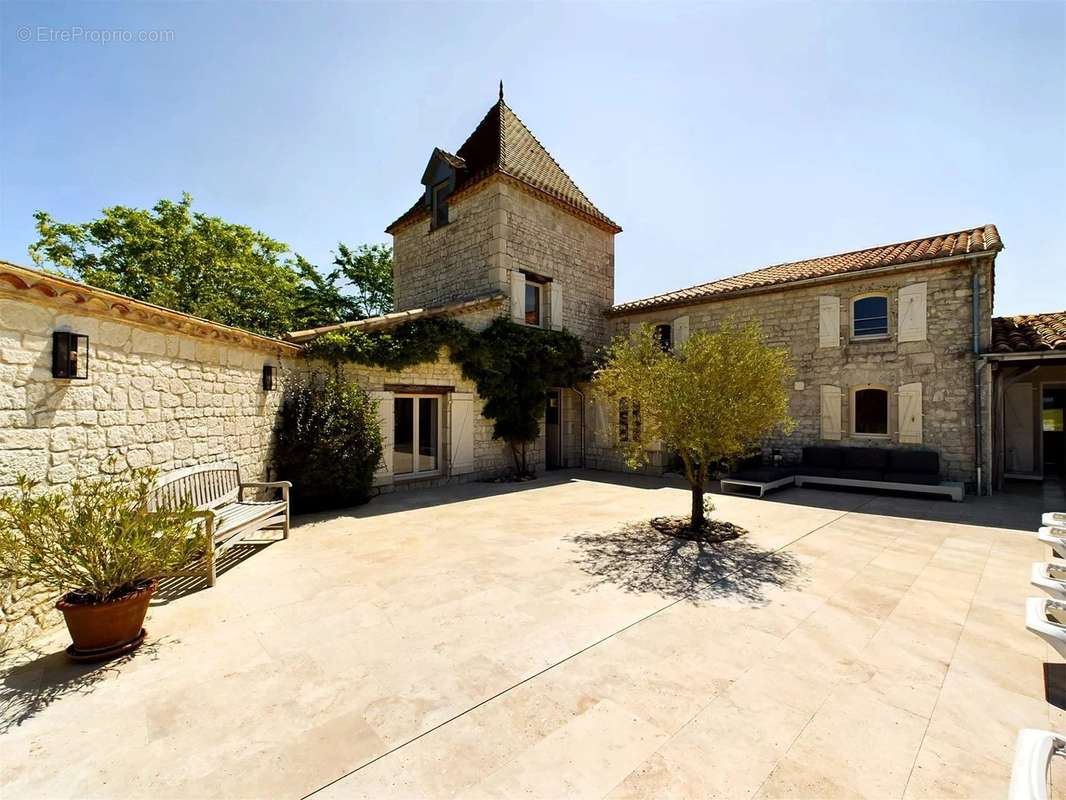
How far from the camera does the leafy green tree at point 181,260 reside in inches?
589

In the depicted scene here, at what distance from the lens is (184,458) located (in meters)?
5.01

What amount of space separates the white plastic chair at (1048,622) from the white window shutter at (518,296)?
9.95 metres

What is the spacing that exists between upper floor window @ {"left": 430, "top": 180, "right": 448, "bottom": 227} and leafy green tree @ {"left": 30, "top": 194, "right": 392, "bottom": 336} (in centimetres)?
843

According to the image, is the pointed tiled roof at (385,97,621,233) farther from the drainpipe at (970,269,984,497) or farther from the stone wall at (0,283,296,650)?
the drainpipe at (970,269,984,497)

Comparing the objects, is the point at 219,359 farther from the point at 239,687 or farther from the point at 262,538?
the point at 239,687

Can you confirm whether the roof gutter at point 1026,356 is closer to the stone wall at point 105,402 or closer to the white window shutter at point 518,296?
the white window shutter at point 518,296

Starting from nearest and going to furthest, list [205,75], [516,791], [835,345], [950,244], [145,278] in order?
[516,791] < [205,75] < [950,244] < [835,345] < [145,278]

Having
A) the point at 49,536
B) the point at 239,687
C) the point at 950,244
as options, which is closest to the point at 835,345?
the point at 950,244

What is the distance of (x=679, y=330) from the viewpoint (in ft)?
40.4

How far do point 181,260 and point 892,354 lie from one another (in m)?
22.7

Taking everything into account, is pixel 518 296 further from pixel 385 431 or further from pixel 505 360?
pixel 385 431

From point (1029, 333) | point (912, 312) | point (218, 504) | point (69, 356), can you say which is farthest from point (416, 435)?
point (1029, 333)

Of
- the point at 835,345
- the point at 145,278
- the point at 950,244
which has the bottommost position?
the point at 835,345

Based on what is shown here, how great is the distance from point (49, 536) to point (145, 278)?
17172mm
